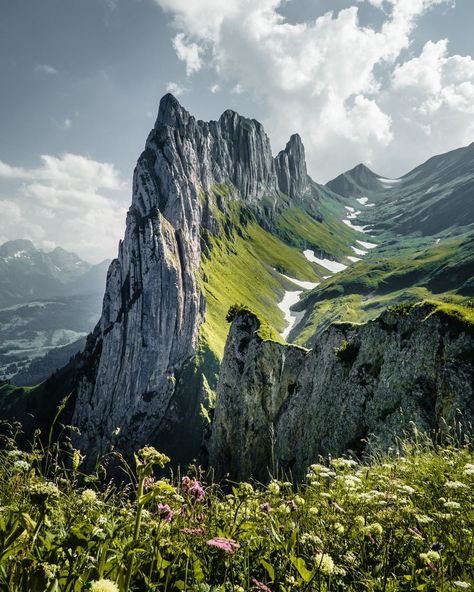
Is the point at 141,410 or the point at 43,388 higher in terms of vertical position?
the point at 141,410

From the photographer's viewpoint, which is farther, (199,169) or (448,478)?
(199,169)

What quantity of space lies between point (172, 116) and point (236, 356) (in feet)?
552

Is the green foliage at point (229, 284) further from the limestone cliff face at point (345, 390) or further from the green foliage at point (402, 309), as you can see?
the green foliage at point (402, 309)

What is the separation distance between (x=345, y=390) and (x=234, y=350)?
67.3ft

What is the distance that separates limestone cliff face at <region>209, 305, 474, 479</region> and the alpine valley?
10 cm

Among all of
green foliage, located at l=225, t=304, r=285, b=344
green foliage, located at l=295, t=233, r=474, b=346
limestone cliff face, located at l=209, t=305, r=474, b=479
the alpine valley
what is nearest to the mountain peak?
the alpine valley

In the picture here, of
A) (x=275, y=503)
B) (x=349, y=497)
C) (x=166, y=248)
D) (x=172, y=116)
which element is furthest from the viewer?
(x=172, y=116)

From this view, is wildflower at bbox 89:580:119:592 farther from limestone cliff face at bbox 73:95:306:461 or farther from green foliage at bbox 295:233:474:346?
green foliage at bbox 295:233:474:346

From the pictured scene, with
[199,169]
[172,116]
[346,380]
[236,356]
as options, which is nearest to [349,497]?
[346,380]

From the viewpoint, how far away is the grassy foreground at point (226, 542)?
2.39 meters

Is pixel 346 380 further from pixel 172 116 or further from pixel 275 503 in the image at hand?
pixel 172 116

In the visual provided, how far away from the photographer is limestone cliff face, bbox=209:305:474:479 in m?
18.4

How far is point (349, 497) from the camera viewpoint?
4.86 meters

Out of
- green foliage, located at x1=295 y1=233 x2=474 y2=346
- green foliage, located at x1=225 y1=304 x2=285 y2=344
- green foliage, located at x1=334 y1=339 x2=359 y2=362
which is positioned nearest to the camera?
green foliage, located at x1=334 y1=339 x2=359 y2=362
